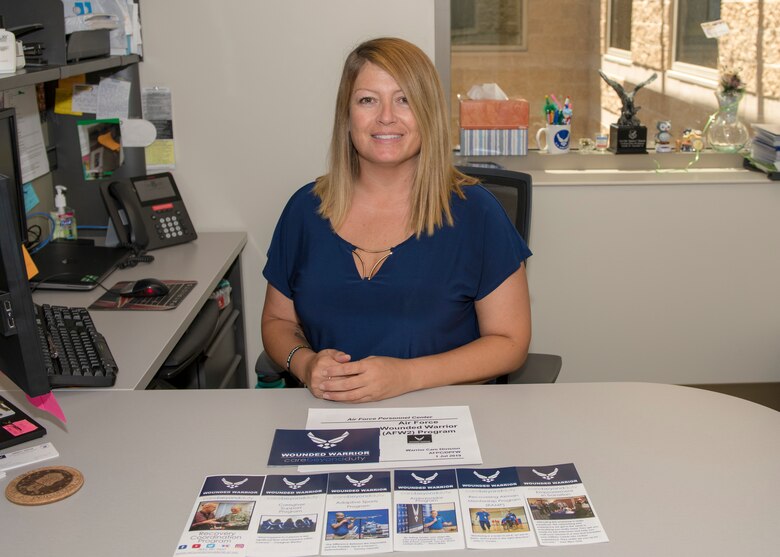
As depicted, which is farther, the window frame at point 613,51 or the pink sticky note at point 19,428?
the window frame at point 613,51

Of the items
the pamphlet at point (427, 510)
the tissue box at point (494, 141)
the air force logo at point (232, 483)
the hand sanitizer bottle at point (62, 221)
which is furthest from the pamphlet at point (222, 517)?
the tissue box at point (494, 141)

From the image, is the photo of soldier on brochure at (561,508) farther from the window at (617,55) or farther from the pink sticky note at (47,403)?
the window at (617,55)

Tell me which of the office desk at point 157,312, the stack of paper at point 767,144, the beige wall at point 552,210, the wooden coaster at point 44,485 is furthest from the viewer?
the stack of paper at point 767,144

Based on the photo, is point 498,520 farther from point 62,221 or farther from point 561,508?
point 62,221

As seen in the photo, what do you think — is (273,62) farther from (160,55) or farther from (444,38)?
(444,38)

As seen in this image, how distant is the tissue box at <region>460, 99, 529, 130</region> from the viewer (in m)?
3.17

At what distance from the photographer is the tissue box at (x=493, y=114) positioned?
10.4 ft

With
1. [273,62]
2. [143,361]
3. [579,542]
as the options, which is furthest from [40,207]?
[579,542]

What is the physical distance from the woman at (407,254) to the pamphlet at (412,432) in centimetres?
23

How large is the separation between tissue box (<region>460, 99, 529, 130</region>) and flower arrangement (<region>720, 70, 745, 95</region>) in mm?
738

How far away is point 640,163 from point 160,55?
1785mm

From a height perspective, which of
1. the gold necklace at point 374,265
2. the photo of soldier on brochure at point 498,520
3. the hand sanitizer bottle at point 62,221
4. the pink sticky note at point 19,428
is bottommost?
the photo of soldier on brochure at point 498,520

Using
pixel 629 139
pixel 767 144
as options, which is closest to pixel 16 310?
pixel 629 139

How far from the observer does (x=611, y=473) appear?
1387 mm
